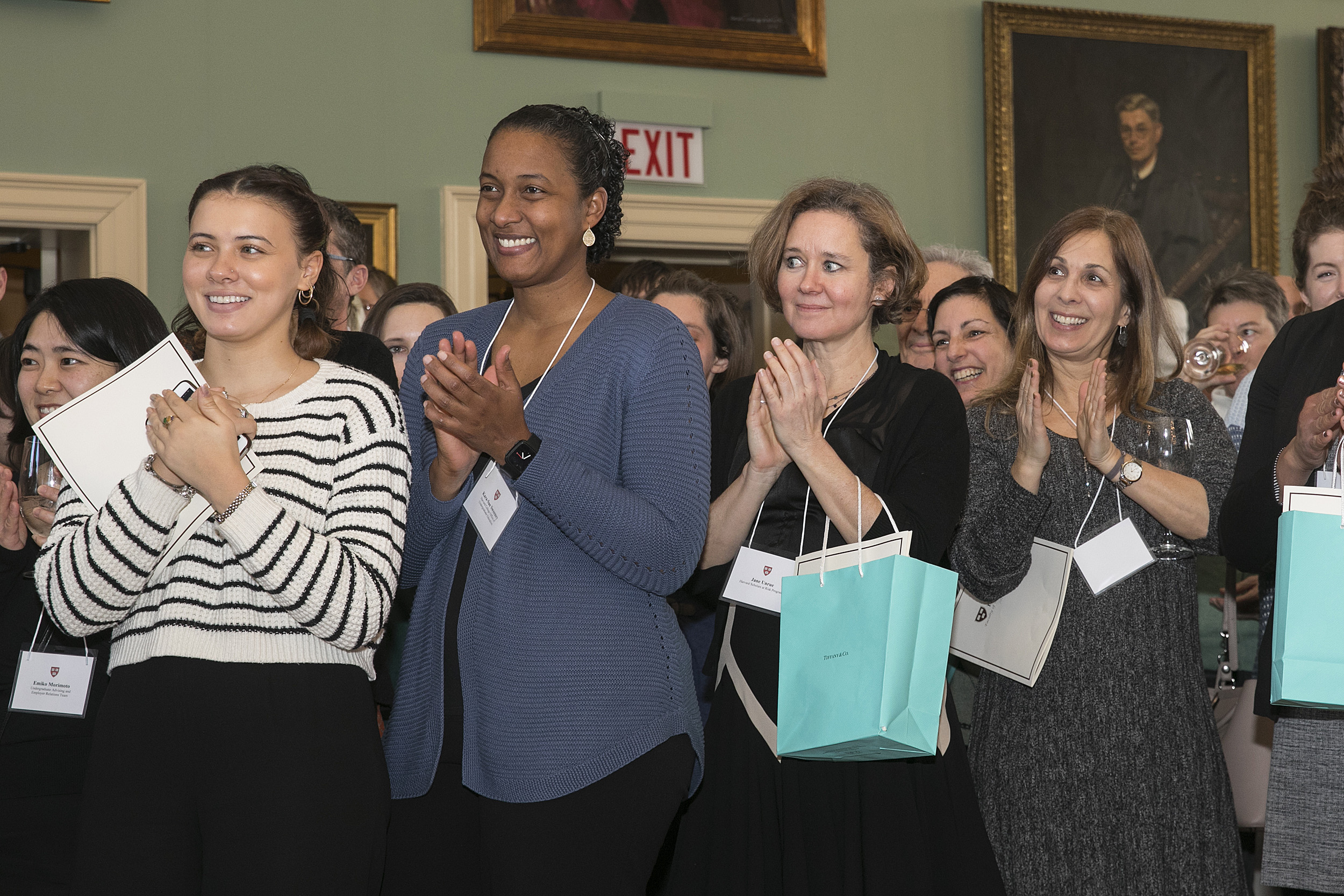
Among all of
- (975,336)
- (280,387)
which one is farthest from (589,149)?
(975,336)

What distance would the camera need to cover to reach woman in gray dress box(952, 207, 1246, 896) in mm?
2434

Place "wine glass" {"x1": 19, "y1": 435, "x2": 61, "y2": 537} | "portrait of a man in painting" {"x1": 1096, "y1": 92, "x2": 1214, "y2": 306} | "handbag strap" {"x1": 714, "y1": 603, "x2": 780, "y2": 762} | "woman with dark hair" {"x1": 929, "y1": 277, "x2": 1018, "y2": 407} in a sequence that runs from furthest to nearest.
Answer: "portrait of a man in painting" {"x1": 1096, "y1": 92, "x2": 1214, "y2": 306}, "woman with dark hair" {"x1": 929, "y1": 277, "x2": 1018, "y2": 407}, "handbag strap" {"x1": 714, "y1": 603, "x2": 780, "y2": 762}, "wine glass" {"x1": 19, "y1": 435, "x2": 61, "y2": 537}

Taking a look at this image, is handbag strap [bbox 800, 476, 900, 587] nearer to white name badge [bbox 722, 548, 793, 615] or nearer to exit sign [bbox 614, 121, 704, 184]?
white name badge [bbox 722, 548, 793, 615]

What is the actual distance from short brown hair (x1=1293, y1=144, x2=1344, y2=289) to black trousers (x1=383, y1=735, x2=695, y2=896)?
158 cm

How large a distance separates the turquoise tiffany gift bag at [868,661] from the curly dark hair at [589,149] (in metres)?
0.66

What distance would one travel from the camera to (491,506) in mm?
1926

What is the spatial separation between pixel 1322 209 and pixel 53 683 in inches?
98.9

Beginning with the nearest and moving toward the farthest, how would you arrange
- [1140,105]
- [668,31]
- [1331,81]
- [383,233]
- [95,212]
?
[95,212]
[383,233]
[668,31]
[1140,105]
[1331,81]

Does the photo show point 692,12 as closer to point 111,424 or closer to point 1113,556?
point 1113,556

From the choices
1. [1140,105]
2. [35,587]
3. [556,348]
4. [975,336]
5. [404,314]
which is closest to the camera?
[556,348]

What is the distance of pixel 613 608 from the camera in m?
1.89

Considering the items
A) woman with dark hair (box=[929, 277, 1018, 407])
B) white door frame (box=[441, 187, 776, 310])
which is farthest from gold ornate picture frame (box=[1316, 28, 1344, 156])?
woman with dark hair (box=[929, 277, 1018, 407])

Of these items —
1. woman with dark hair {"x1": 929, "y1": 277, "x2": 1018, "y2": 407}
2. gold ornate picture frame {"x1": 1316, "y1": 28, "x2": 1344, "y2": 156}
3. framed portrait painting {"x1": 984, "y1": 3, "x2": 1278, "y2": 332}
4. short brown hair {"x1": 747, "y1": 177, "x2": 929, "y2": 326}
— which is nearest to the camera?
short brown hair {"x1": 747, "y1": 177, "x2": 929, "y2": 326}

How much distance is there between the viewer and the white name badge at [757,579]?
7.16 feet
